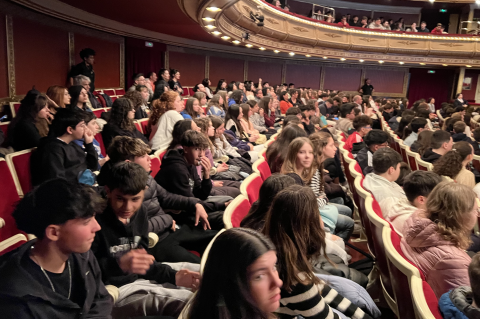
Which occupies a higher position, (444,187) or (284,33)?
(284,33)

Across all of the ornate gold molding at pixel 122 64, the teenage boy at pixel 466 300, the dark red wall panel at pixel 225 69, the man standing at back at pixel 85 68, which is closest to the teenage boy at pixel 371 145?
the teenage boy at pixel 466 300

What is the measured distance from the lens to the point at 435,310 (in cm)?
149

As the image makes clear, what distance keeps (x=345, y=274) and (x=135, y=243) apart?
41.7 inches

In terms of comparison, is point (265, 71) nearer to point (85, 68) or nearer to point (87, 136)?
point (85, 68)

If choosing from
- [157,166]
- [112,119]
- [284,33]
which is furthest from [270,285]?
[284,33]

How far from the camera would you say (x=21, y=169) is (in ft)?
8.03

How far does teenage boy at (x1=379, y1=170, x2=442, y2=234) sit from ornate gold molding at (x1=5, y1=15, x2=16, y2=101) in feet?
17.0

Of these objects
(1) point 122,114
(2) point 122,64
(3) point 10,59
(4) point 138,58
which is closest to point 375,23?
(4) point 138,58

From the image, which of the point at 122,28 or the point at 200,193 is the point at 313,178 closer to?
the point at 200,193

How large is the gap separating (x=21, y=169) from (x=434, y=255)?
235cm

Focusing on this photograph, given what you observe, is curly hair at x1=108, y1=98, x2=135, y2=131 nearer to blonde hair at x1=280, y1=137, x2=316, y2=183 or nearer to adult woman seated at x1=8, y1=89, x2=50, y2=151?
adult woman seated at x1=8, y1=89, x2=50, y2=151

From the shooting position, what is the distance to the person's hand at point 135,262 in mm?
1536

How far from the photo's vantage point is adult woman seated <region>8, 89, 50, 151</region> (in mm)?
3008

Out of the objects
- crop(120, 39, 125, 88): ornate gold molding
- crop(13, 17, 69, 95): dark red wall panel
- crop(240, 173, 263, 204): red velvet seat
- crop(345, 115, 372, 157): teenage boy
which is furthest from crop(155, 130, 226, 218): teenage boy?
crop(120, 39, 125, 88): ornate gold molding
